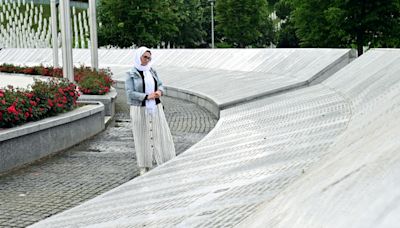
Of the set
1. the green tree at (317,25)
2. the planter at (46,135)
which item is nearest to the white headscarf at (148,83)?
the planter at (46,135)

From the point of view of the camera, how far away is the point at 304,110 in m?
9.39

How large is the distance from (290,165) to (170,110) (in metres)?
8.84

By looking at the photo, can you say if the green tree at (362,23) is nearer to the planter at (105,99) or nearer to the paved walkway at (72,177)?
the planter at (105,99)

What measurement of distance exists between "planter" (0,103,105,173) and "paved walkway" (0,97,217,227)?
16 cm

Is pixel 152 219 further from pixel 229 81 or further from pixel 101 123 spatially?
pixel 229 81

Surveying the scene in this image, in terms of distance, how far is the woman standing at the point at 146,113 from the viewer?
691cm

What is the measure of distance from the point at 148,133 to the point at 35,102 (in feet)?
8.42

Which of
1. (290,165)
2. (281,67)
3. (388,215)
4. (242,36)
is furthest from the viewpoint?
(242,36)

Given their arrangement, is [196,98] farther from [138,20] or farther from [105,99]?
[138,20]

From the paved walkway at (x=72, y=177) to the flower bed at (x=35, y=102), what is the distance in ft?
2.34

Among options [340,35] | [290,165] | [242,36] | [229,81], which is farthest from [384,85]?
[242,36]

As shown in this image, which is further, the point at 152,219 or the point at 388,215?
the point at 152,219

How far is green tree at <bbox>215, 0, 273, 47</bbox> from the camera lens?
4881 cm

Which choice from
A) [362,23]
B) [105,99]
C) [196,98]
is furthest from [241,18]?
[105,99]
